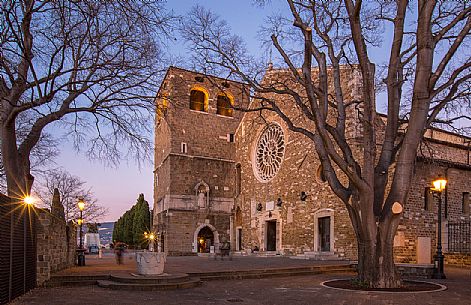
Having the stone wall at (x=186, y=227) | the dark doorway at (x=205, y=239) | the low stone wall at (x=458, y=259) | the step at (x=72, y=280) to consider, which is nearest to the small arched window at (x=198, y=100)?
the stone wall at (x=186, y=227)

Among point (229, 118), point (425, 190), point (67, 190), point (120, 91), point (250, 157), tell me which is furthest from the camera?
point (67, 190)

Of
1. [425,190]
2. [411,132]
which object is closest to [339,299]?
[411,132]

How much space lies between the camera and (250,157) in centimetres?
3284

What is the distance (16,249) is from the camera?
944 cm

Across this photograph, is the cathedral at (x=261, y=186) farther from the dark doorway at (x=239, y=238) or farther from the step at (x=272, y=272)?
the step at (x=272, y=272)

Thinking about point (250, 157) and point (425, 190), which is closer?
point (425, 190)

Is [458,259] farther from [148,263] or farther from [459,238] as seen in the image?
[148,263]

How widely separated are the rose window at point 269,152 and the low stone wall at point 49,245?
15782 millimetres

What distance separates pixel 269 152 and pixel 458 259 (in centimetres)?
1390

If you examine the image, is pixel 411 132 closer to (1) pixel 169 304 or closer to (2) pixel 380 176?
(2) pixel 380 176

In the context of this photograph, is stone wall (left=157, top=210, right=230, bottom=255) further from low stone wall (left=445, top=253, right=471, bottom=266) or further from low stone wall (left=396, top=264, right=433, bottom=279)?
low stone wall (left=396, top=264, right=433, bottom=279)

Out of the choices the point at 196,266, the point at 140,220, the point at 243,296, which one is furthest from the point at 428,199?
the point at 140,220

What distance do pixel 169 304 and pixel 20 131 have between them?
14815mm

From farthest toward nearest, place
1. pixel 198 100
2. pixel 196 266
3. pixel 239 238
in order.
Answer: pixel 198 100, pixel 239 238, pixel 196 266
